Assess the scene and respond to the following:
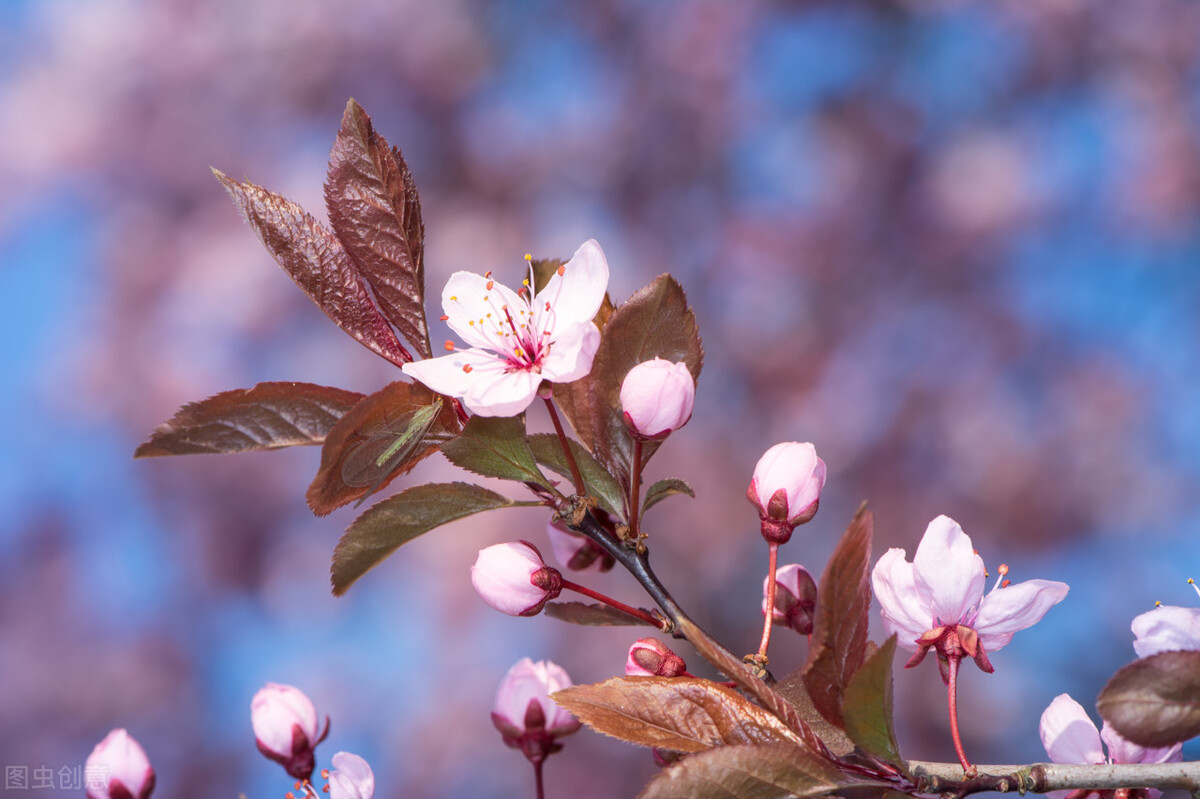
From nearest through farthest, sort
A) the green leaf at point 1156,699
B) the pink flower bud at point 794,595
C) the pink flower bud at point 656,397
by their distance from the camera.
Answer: the green leaf at point 1156,699, the pink flower bud at point 656,397, the pink flower bud at point 794,595

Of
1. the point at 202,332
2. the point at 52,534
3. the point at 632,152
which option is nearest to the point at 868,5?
the point at 632,152

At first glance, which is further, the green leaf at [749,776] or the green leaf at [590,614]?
the green leaf at [590,614]

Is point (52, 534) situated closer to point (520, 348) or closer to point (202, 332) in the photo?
point (202, 332)

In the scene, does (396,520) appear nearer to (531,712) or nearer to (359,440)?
(359,440)

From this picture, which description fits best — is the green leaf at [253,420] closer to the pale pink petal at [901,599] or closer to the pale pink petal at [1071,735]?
the pale pink petal at [901,599]

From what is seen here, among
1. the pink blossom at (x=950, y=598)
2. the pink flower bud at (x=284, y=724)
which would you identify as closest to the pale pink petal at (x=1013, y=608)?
the pink blossom at (x=950, y=598)
